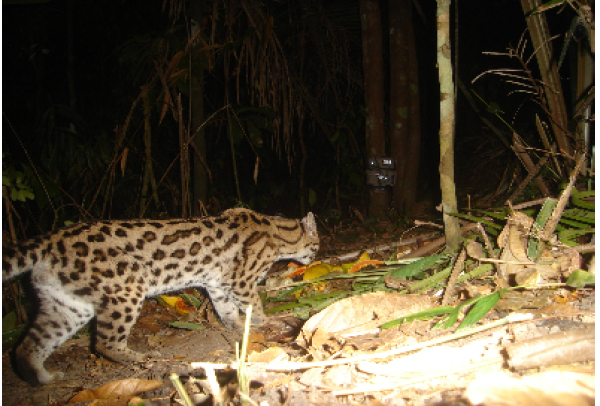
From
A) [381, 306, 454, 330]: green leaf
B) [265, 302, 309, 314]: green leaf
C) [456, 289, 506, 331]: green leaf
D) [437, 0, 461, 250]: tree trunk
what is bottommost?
[265, 302, 309, 314]: green leaf

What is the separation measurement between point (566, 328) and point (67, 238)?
140 inches

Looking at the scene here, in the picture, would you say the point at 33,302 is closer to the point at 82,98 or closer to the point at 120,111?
the point at 120,111

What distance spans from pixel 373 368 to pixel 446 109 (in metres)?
2.08

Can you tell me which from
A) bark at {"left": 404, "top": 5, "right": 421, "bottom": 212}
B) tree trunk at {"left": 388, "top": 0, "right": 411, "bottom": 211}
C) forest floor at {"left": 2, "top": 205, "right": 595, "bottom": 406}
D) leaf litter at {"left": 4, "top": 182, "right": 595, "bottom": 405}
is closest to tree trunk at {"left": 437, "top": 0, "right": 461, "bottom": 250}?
leaf litter at {"left": 4, "top": 182, "right": 595, "bottom": 405}

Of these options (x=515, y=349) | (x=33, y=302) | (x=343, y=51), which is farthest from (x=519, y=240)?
(x=343, y=51)

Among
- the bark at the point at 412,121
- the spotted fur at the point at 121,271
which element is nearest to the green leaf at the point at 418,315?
the spotted fur at the point at 121,271

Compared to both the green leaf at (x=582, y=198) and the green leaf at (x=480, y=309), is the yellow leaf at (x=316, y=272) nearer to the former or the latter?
the green leaf at (x=480, y=309)

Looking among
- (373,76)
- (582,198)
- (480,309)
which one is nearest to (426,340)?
(480,309)

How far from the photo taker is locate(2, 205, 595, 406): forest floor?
1896 millimetres

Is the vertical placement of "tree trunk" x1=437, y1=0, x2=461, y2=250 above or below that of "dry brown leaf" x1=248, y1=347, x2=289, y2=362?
above

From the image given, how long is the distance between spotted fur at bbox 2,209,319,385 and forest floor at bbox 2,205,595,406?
27cm

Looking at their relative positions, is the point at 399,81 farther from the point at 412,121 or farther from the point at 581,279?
the point at 581,279

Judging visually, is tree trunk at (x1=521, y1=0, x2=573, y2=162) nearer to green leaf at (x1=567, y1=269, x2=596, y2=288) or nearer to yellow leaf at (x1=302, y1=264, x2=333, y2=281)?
green leaf at (x1=567, y1=269, x2=596, y2=288)

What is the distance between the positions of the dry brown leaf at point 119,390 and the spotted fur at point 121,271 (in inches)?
34.0
